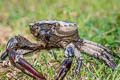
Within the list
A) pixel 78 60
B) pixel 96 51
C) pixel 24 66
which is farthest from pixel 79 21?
pixel 24 66

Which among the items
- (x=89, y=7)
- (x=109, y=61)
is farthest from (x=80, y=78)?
(x=89, y=7)

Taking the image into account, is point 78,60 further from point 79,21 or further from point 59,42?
point 79,21

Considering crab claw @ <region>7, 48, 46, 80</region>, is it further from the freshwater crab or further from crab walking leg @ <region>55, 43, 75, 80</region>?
the freshwater crab

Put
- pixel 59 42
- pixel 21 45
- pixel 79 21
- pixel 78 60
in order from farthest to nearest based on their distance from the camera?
pixel 79 21 < pixel 59 42 < pixel 21 45 < pixel 78 60

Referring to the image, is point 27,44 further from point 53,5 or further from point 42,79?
point 53,5

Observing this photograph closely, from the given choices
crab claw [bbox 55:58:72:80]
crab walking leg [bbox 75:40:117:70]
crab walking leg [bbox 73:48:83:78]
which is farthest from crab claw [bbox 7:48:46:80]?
crab walking leg [bbox 75:40:117:70]
